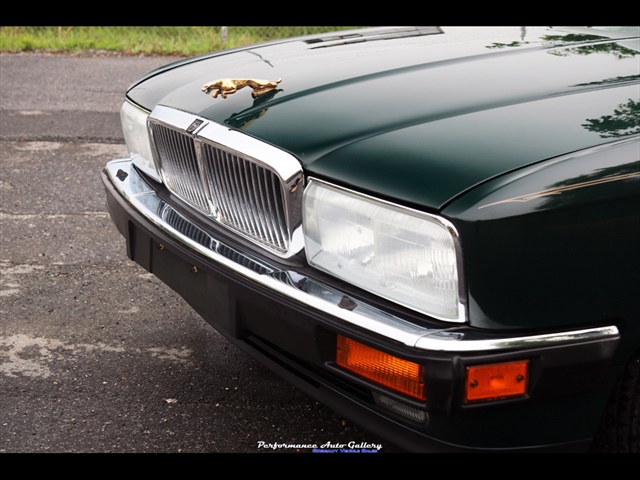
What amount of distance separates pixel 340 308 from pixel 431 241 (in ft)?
0.90

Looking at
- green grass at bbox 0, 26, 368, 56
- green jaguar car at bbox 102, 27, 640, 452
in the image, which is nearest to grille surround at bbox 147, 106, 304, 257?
green jaguar car at bbox 102, 27, 640, 452

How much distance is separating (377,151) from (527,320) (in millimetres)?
550

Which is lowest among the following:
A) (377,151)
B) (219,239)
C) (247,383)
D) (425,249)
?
(247,383)

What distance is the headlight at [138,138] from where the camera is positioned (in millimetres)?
2938

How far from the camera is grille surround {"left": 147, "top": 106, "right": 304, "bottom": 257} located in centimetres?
219

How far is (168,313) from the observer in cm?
352

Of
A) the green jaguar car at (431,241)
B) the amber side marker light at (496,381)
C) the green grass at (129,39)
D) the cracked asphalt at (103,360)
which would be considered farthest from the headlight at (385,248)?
the green grass at (129,39)

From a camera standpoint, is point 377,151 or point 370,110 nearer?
point 377,151

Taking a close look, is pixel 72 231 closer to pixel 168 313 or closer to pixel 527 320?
pixel 168 313

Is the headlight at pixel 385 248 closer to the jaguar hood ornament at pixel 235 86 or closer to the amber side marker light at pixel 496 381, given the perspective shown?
the amber side marker light at pixel 496 381

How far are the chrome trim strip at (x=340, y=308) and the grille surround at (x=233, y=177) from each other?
75 millimetres

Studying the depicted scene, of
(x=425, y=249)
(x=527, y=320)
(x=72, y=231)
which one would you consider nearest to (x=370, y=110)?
(x=425, y=249)

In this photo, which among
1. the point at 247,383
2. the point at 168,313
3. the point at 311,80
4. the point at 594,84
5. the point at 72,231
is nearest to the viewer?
the point at 594,84

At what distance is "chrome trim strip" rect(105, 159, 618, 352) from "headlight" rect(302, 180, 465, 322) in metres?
0.06
